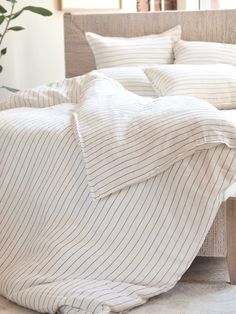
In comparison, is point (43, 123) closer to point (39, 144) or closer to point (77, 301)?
point (39, 144)

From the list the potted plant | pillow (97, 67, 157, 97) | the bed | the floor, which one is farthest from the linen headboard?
the floor

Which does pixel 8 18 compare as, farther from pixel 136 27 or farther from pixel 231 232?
Answer: pixel 231 232

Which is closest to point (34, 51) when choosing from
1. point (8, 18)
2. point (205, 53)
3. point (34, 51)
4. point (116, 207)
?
point (34, 51)

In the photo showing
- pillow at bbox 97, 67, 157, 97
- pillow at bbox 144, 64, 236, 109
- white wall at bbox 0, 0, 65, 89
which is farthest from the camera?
white wall at bbox 0, 0, 65, 89

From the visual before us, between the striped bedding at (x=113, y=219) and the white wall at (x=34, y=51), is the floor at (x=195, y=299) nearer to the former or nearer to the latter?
the striped bedding at (x=113, y=219)

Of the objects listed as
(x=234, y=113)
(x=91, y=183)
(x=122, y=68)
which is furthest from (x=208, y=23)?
(x=91, y=183)

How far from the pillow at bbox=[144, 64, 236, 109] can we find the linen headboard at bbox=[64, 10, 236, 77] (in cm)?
70

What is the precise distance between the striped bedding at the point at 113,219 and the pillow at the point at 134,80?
3.45 feet

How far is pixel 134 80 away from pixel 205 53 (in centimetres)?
53

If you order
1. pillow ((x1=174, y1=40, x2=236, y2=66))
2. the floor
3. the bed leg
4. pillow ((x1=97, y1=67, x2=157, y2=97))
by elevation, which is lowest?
the floor

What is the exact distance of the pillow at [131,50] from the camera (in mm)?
3791

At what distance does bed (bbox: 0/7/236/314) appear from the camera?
2.08m

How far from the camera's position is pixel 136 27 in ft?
13.3

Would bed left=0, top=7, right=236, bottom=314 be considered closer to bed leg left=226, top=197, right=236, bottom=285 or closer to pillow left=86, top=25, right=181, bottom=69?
bed leg left=226, top=197, right=236, bottom=285
